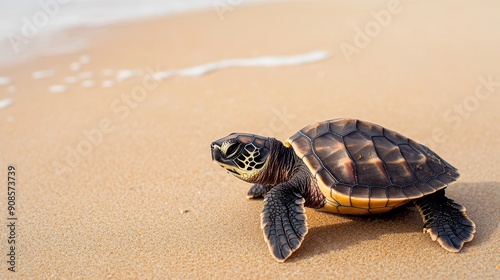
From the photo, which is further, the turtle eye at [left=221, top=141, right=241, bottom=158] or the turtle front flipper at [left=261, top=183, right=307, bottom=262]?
the turtle eye at [left=221, top=141, right=241, bottom=158]

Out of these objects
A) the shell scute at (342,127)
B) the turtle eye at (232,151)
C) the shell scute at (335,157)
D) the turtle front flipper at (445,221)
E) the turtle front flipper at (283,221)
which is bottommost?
the turtle front flipper at (283,221)

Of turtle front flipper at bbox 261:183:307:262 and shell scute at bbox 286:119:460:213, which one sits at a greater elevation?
shell scute at bbox 286:119:460:213

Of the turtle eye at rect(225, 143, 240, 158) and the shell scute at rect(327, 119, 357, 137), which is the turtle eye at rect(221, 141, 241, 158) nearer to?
the turtle eye at rect(225, 143, 240, 158)

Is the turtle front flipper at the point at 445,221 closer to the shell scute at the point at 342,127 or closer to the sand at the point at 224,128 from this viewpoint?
the sand at the point at 224,128

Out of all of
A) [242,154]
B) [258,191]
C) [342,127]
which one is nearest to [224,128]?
[258,191]

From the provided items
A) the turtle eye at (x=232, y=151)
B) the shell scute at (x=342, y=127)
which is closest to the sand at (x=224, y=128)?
the turtle eye at (x=232, y=151)

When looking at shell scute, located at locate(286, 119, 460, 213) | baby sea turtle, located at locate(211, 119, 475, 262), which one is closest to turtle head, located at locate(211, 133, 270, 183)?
baby sea turtle, located at locate(211, 119, 475, 262)
